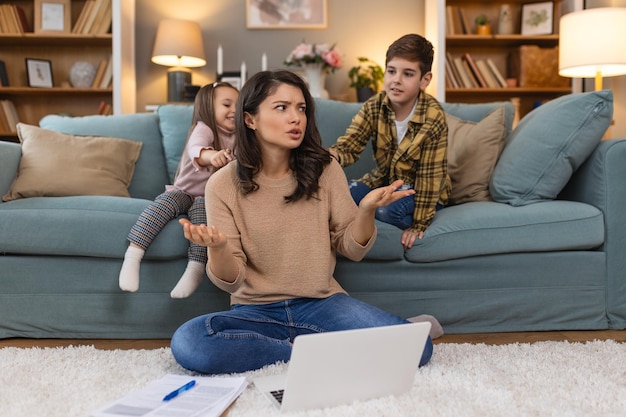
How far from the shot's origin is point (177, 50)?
444 cm

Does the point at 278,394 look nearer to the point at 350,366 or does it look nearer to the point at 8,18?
the point at 350,366

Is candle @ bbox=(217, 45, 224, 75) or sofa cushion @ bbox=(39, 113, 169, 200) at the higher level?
candle @ bbox=(217, 45, 224, 75)

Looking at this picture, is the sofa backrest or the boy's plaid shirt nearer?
the boy's plaid shirt

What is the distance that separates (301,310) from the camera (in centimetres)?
179

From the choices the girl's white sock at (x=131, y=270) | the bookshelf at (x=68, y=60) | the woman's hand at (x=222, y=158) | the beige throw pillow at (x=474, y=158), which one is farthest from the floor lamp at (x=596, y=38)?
the bookshelf at (x=68, y=60)

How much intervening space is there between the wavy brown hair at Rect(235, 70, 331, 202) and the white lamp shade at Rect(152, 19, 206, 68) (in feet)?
9.21

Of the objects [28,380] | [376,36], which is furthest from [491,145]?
[376,36]

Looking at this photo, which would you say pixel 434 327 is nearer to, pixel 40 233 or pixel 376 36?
pixel 40 233

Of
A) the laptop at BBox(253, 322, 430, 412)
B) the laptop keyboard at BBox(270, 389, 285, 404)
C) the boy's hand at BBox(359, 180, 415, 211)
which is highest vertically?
the boy's hand at BBox(359, 180, 415, 211)

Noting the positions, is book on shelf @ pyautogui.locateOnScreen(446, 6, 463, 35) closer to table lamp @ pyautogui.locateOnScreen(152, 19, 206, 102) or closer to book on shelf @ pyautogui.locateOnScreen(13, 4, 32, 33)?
table lamp @ pyautogui.locateOnScreen(152, 19, 206, 102)

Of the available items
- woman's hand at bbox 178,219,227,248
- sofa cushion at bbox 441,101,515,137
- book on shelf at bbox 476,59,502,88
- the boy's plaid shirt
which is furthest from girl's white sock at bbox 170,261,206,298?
book on shelf at bbox 476,59,502,88

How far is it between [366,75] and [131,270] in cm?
289

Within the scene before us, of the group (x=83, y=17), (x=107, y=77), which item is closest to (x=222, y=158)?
(x=107, y=77)

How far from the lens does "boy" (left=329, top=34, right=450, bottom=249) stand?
86.2 inches
